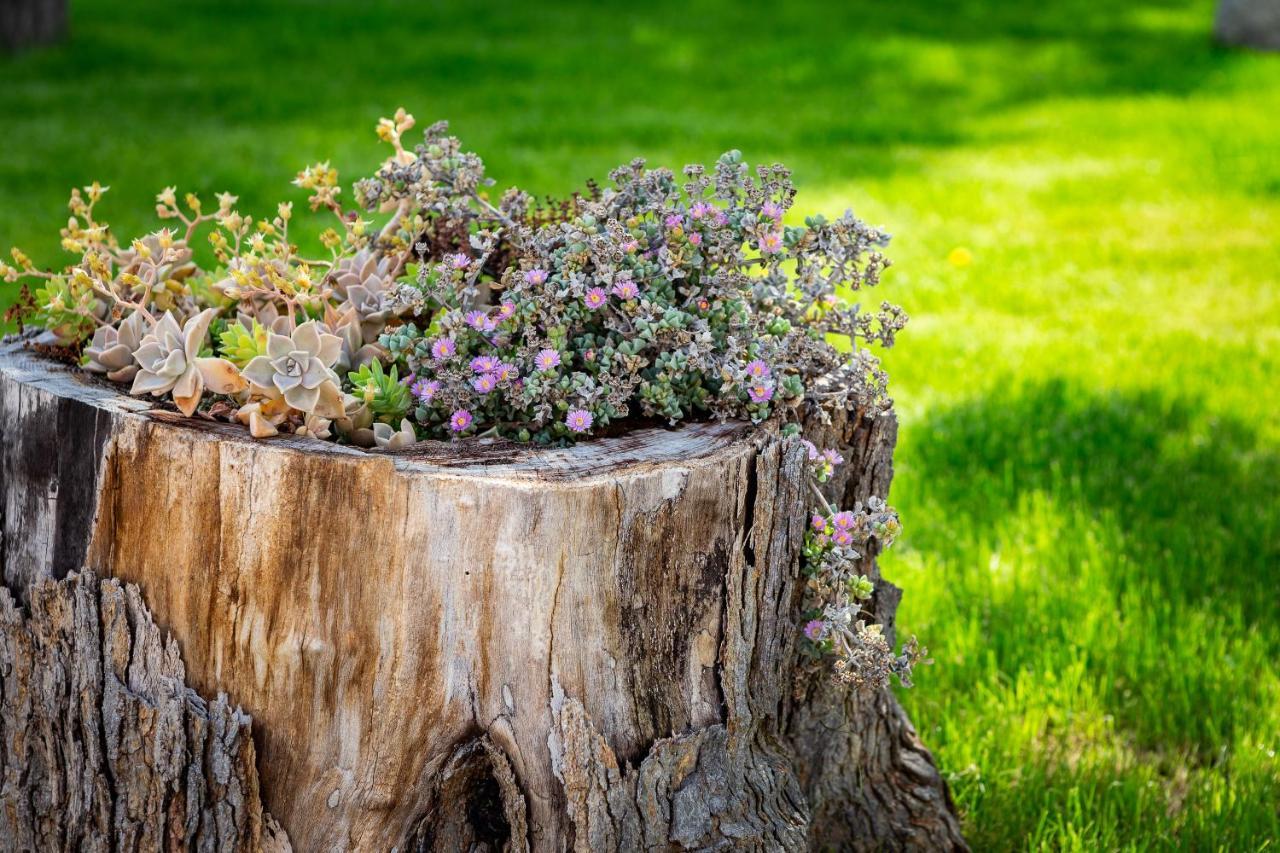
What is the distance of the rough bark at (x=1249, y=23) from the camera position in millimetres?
11148

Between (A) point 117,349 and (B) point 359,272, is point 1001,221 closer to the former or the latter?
(B) point 359,272

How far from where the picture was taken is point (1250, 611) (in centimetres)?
364

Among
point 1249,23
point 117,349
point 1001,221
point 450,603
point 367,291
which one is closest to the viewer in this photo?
point 450,603

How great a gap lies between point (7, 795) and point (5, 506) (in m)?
0.48

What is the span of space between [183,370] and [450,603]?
0.58 metres

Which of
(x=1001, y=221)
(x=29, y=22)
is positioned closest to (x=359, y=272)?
(x=1001, y=221)

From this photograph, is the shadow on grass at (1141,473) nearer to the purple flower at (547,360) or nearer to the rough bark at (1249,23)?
the purple flower at (547,360)

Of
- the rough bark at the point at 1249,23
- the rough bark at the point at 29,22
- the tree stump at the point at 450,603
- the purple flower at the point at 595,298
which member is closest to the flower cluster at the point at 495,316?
the purple flower at the point at 595,298

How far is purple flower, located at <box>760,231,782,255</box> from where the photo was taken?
91.5 inches

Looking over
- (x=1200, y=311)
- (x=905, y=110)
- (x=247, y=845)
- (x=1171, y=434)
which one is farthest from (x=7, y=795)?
(x=905, y=110)

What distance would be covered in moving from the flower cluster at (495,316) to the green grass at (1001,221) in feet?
4.13

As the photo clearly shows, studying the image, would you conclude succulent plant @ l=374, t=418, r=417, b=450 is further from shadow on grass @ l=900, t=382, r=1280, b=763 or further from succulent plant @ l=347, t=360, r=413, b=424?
shadow on grass @ l=900, t=382, r=1280, b=763

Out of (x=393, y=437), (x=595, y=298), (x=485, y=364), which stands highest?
(x=595, y=298)

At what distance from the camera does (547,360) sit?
2133mm
